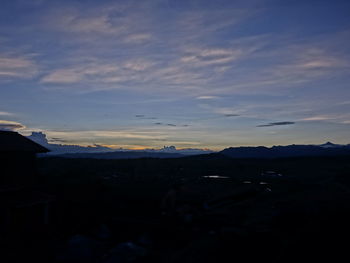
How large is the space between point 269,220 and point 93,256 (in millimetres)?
11549

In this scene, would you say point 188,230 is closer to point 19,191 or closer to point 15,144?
point 19,191

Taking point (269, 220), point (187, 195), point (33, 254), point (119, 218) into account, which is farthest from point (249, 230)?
point (187, 195)

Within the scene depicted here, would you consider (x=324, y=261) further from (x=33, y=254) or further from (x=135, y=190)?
(x=135, y=190)

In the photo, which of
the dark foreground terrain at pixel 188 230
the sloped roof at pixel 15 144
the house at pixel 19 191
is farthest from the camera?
the sloped roof at pixel 15 144

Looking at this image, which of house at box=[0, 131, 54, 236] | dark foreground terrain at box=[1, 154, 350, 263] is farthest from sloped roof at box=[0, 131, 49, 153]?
dark foreground terrain at box=[1, 154, 350, 263]

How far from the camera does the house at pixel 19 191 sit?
20844mm

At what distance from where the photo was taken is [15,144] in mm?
23250

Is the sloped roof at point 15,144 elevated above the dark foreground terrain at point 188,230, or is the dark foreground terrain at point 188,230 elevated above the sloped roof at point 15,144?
the sloped roof at point 15,144

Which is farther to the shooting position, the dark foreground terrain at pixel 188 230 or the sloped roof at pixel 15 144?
the sloped roof at pixel 15 144

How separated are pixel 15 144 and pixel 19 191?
3708 millimetres

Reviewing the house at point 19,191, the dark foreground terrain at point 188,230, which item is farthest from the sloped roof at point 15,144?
the dark foreground terrain at point 188,230

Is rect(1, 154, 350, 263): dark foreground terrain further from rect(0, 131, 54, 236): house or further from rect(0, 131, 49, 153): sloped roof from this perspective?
rect(0, 131, 49, 153): sloped roof

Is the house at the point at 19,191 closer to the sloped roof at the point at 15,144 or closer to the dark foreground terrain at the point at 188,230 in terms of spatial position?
the sloped roof at the point at 15,144

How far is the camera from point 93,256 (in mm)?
16781
